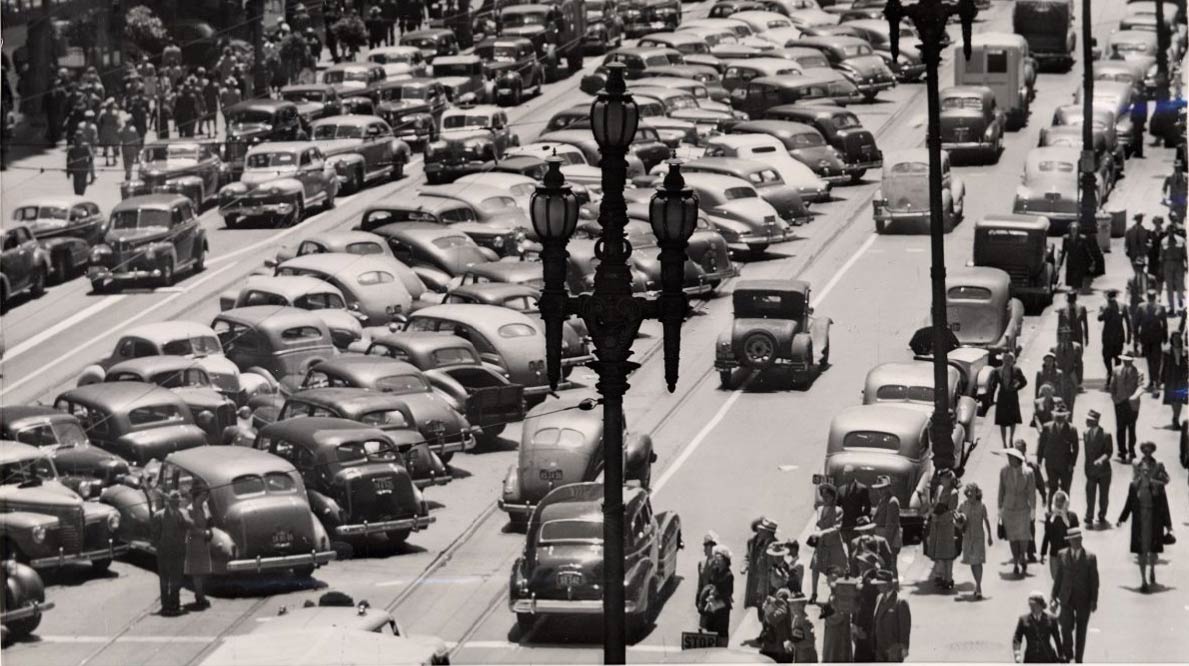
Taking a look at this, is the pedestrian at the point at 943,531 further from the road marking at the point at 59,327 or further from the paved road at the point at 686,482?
the road marking at the point at 59,327

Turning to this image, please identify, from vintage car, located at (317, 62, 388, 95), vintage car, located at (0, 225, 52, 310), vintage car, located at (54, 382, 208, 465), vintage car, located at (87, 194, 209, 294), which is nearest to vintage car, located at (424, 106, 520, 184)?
vintage car, located at (317, 62, 388, 95)

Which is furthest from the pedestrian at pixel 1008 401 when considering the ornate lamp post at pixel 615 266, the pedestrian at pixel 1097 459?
the ornate lamp post at pixel 615 266

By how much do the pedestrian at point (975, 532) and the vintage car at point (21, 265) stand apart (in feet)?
67.3

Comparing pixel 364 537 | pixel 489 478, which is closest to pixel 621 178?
pixel 364 537

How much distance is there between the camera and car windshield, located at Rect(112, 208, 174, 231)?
44500 millimetres

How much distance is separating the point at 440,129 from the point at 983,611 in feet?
95.1

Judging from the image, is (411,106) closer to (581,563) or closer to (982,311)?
(982,311)

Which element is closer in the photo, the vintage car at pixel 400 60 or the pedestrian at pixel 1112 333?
the pedestrian at pixel 1112 333

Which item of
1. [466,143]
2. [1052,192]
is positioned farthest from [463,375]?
[466,143]

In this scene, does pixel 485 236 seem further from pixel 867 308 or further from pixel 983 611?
pixel 983 611

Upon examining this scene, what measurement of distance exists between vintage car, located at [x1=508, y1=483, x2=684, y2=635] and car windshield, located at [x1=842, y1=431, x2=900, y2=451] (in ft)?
10.1

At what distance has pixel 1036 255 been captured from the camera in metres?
39.8

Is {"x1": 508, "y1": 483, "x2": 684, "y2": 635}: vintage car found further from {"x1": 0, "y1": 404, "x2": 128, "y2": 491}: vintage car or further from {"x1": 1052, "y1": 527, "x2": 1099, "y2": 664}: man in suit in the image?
{"x1": 0, "y1": 404, "x2": 128, "y2": 491}: vintage car

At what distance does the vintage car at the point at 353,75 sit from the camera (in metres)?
58.9
